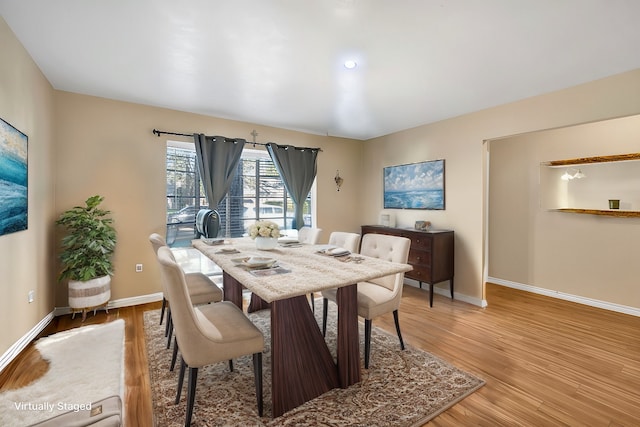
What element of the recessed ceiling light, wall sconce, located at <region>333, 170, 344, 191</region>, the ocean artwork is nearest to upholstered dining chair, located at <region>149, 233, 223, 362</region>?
the ocean artwork

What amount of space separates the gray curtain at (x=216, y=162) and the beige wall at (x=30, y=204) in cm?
150

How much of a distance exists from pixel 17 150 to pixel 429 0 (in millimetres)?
3180

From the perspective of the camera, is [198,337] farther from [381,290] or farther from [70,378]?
[381,290]

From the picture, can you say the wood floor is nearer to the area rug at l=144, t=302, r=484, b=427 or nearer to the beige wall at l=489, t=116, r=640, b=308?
the area rug at l=144, t=302, r=484, b=427

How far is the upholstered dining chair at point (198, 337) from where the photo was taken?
5.13 feet

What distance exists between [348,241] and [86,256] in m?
2.74

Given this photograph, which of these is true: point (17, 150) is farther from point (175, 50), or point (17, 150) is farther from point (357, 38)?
point (357, 38)

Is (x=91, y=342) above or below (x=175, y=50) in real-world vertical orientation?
below

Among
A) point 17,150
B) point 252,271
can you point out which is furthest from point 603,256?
point 17,150

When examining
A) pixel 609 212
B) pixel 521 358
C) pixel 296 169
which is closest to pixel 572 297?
pixel 609 212

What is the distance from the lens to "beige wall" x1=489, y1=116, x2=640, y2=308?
138 inches

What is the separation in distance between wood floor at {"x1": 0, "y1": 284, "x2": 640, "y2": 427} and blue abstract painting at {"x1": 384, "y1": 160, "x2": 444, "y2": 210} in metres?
1.44

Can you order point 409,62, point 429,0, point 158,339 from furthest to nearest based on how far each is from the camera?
point 158,339 < point 409,62 < point 429,0

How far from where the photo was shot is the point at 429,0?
5.83 feet
